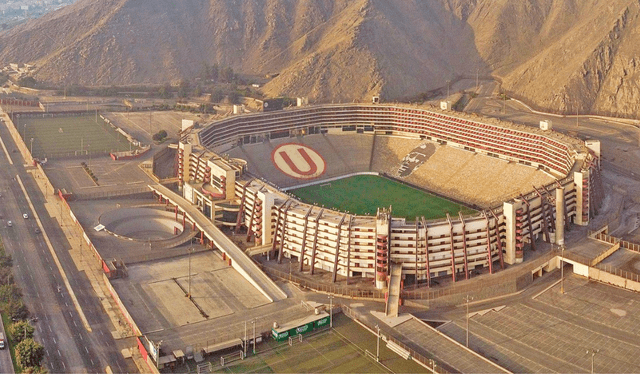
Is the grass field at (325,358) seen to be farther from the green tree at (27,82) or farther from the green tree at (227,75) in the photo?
the green tree at (27,82)

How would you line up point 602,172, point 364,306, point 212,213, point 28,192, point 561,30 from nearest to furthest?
point 364,306 < point 212,213 < point 28,192 < point 602,172 < point 561,30

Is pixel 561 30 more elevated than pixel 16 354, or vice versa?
pixel 561 30

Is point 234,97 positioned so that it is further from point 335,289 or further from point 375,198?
point 335,289

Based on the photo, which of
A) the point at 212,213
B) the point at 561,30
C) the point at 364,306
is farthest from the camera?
the point at 561,30

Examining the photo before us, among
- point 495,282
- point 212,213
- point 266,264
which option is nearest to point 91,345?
point 266,264

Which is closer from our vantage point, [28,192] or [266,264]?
[266,264]

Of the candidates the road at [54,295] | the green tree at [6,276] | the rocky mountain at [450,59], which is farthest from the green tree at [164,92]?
the green tree at [6,276]

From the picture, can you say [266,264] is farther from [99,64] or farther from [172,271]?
[99,64]
